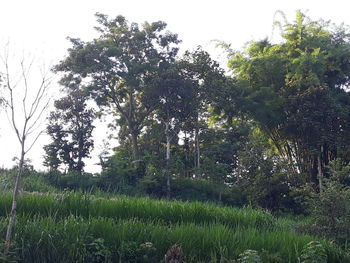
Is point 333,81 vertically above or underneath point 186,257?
above

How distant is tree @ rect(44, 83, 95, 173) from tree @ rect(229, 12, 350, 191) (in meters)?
6.54

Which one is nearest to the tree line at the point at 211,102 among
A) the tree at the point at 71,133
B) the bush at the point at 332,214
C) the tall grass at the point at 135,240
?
the tree at the point at 71,133

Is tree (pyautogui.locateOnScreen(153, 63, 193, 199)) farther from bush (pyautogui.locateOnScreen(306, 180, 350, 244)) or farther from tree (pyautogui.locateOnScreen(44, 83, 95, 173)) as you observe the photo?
bush (pyautogui.locateOnScreen(306, 180, 350, 244))

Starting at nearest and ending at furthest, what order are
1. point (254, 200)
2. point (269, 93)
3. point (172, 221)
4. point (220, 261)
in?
point (220, 261) → point (172, 221) → point (254, 200) → point (269, 93)

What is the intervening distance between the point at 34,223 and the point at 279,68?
15613mm

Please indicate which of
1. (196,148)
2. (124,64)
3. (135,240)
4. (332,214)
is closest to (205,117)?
A: (196,148)

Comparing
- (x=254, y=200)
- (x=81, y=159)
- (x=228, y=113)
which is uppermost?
(x=228, y=113)

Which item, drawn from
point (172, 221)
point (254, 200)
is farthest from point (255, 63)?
point (172, 221)

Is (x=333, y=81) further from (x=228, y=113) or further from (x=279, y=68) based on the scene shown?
(x=228, y=113)

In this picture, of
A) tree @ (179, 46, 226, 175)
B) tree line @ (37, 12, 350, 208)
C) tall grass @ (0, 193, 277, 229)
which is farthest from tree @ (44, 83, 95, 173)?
tall grass @ (0, 193, 277, 229)

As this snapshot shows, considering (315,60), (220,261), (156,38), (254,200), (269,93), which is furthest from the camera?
(156,38)

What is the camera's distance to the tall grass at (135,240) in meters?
6.84

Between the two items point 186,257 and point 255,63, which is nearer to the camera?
point 186,257

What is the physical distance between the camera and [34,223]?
23.8 feet
